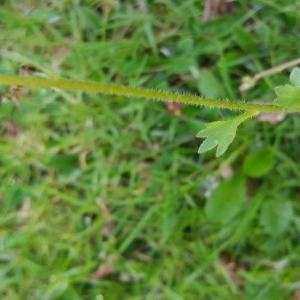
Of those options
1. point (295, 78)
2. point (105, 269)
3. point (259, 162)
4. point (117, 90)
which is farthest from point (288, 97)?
point (105, 269)

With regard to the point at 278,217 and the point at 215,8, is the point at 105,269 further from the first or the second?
the point at 215,8

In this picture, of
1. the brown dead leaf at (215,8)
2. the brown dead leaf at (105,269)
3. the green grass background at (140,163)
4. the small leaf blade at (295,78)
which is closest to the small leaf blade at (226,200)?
the green grass background at (140,163)

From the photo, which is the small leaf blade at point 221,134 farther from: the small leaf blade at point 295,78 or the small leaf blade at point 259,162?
the small leaf blade at point 259,162

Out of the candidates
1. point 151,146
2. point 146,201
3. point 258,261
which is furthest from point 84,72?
point 258,261

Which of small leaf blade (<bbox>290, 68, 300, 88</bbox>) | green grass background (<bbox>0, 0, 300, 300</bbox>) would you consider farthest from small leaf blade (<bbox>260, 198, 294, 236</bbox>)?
small leaf blade (<bbox>290, 68, 300, 88</bbox>)

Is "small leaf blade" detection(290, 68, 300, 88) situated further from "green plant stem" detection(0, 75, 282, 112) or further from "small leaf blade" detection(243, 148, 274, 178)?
"small leaf blade" detection(243, 148, 274, 178)

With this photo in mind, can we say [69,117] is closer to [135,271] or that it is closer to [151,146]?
[151,146]
